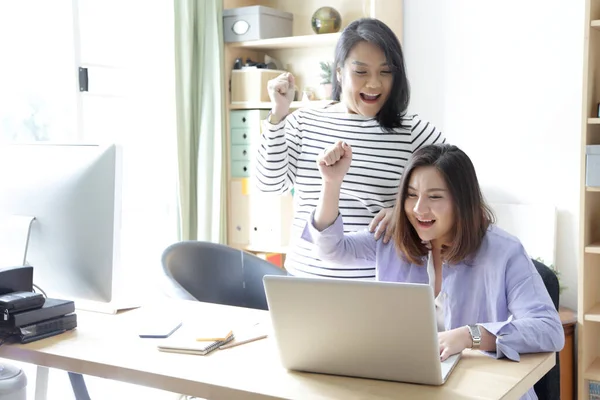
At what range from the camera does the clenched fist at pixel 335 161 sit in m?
1.85

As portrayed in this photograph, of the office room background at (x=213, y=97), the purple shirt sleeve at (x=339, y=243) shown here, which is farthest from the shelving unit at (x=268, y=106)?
the purple shirt sleeve at (x=339, y=243)

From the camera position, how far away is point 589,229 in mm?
3074

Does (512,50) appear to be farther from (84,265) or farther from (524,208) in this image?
(84,265)

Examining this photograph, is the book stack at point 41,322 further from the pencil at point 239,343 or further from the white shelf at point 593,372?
the white shelf at point 593,372

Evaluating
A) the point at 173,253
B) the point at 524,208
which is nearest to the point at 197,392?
the point at 173,253

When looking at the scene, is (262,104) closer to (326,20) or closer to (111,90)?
(326,20)

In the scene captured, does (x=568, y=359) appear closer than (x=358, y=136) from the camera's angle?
No

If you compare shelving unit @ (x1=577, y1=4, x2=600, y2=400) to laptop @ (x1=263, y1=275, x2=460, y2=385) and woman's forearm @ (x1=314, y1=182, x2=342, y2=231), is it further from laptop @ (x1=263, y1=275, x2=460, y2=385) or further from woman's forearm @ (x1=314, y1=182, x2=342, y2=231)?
laptop @ (x1=263, y1=275, x2=460, y2=385)

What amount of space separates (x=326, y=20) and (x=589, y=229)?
1.54m

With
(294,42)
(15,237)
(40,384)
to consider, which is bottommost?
(40,384)

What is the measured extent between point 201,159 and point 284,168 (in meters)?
1.52

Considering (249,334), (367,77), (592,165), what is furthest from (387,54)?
(592,165)

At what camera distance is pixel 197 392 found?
1478 mm

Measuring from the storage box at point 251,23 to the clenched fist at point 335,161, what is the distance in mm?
1922
